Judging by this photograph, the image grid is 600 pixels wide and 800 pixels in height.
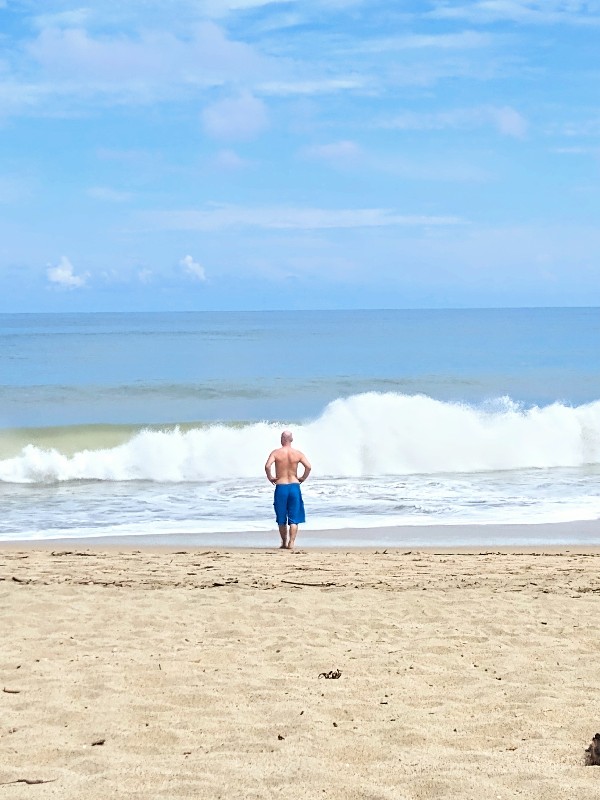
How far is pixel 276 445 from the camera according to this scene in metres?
21.3

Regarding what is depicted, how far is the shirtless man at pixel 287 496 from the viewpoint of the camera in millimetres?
11430

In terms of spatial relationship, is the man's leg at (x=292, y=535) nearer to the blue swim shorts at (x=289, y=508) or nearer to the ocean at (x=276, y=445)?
the blue swim shorts at (x=289, y=508)

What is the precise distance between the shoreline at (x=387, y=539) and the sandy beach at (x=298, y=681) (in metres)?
1.74

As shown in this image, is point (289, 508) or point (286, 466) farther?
point (286, 466)

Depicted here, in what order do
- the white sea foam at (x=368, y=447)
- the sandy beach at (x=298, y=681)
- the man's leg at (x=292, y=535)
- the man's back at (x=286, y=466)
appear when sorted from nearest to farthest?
the sandy beach at (x=298, y=681) < the man's leg at (x=292, y=535) < the man's back at (x=286, y=466) < the white sea foam at (x=368, y=447)

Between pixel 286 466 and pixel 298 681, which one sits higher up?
pixel 286 466

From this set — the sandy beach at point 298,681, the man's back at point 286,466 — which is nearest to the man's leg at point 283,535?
the man's back at point 286,466

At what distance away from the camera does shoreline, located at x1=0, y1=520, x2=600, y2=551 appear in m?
11.5

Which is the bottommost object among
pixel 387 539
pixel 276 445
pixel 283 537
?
pixel 387 539

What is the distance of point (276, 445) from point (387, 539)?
9.57 metres

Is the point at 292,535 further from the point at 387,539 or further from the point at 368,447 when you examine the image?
the point at 368,447

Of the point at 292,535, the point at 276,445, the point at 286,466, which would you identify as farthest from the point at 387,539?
the point at 276,445

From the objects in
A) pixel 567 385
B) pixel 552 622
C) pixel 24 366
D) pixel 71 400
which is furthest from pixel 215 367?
pixel 552 622

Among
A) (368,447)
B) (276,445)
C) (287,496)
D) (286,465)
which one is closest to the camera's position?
(287,496)
